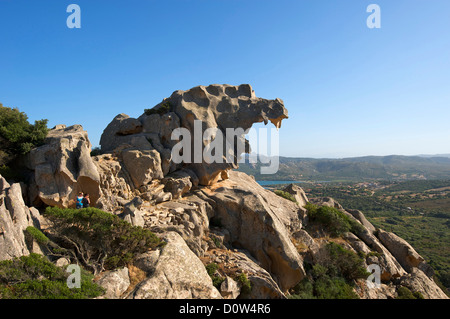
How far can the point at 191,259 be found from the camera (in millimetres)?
15766

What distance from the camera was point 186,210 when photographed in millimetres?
21516

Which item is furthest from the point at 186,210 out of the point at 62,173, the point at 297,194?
the point at 297,194

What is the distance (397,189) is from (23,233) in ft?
756

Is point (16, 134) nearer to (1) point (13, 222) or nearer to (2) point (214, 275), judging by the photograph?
(1) point (13, 222)

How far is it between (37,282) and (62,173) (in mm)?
9557

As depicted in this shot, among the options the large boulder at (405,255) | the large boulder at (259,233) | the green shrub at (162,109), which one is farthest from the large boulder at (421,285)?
the green shrub at (162,109)

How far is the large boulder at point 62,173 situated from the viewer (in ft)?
58.9

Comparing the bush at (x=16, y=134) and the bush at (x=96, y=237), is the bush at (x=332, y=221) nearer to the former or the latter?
the bush at (x=96, y=237)

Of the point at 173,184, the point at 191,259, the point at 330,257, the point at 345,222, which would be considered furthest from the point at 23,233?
the point at 345,222

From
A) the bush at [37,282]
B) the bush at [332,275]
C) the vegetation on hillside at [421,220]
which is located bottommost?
the vegetation on hillside at [421,220]

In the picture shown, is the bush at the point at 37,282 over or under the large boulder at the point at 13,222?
under

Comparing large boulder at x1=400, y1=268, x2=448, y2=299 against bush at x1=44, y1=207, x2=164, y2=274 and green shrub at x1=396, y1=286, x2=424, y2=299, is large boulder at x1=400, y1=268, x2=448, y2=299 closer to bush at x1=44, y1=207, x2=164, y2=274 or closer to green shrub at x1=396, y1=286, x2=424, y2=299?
green shrub at x1=396, y1=286, x2=424, y2=299

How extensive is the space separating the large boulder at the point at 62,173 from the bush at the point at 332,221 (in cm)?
2598

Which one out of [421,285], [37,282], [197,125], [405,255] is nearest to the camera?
[37,282]
